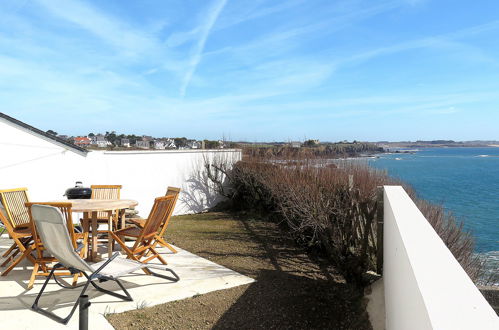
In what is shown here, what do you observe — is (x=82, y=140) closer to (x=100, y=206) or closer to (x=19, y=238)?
(x=19, y=238)

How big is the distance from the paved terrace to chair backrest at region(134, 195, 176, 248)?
1.79 ft

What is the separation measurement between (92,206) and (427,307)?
4886 mm

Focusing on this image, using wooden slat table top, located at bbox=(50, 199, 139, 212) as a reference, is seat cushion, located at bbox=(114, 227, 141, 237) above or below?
below

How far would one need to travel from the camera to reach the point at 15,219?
5270mm

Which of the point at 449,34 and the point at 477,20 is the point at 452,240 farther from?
the point at 449,34

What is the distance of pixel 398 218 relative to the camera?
2930 millimetres

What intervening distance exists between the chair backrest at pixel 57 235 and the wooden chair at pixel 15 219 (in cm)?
115

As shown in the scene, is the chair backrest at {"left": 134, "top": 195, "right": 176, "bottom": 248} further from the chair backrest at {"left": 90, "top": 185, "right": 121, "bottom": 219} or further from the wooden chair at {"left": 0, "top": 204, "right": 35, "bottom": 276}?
the chair backrest at {"left": 90, "top": 185, "right": 121, "bottom": 219}

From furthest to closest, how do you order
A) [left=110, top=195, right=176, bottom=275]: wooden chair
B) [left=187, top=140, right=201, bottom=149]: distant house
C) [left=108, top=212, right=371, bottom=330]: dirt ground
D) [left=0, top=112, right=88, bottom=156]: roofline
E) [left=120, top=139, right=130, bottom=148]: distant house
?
[left=187, top=140, right=201, bottom=149]: distant house, [left=120, top=139, right=130, bottom=148]: distant house, [left=0, top=112, right=88, bottom=156]: roofline, [left=110, top=195, right=176, bottom=275]: wooden chair, [left=108, top=212, right=371, bottom=330]: dirt ground

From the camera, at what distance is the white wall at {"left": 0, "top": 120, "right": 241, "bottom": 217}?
26.9 feet

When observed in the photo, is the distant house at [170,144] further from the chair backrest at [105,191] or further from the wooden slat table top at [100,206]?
the wooden slat table top at [100,206]

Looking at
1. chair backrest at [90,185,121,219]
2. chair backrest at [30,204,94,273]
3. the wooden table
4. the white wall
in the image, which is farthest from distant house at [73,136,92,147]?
chair backrest at [30,204,94,273]

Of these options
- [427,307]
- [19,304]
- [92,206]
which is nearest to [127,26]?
[92,206]

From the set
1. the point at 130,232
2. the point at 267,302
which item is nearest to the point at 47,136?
the point at 130,232
